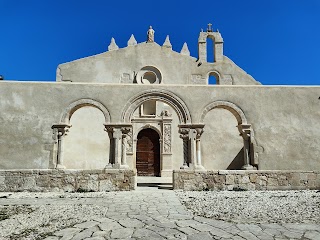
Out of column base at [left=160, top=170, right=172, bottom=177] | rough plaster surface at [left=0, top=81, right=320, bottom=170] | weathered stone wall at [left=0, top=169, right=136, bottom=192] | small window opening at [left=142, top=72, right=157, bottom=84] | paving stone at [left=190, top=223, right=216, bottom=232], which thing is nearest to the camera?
paving stone at [left=190, top=223, right=216, bottom=232]

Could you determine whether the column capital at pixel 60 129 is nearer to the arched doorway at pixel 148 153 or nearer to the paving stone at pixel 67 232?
the paving stone at pixel 67 232

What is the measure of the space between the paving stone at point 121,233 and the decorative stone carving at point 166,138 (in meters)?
11.2

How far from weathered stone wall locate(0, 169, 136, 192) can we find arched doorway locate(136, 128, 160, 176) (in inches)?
286

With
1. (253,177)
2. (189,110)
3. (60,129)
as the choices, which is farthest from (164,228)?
(60,129)

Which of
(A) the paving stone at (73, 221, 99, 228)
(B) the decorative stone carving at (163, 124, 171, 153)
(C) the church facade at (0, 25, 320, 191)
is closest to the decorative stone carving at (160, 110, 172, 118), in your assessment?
(B) the decorative stone carving at (163, 124, 171, 153)

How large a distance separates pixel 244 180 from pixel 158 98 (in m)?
3.76

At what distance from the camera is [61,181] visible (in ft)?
26.3

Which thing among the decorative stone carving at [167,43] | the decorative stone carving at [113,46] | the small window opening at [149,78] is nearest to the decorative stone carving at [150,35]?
the decorative stone carving at [167,43]

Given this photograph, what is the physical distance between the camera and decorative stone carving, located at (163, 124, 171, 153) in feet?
48.9

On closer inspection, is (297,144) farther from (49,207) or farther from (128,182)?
(49,207)

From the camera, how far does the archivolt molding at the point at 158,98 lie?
30.5ft

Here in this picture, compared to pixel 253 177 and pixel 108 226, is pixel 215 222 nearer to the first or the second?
pixel 108 226

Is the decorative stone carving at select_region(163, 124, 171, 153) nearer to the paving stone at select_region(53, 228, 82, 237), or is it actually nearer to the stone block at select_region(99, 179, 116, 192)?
the stone block at select_region(99, 179, 116, 192)

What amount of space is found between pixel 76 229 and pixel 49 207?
6.64 feet
